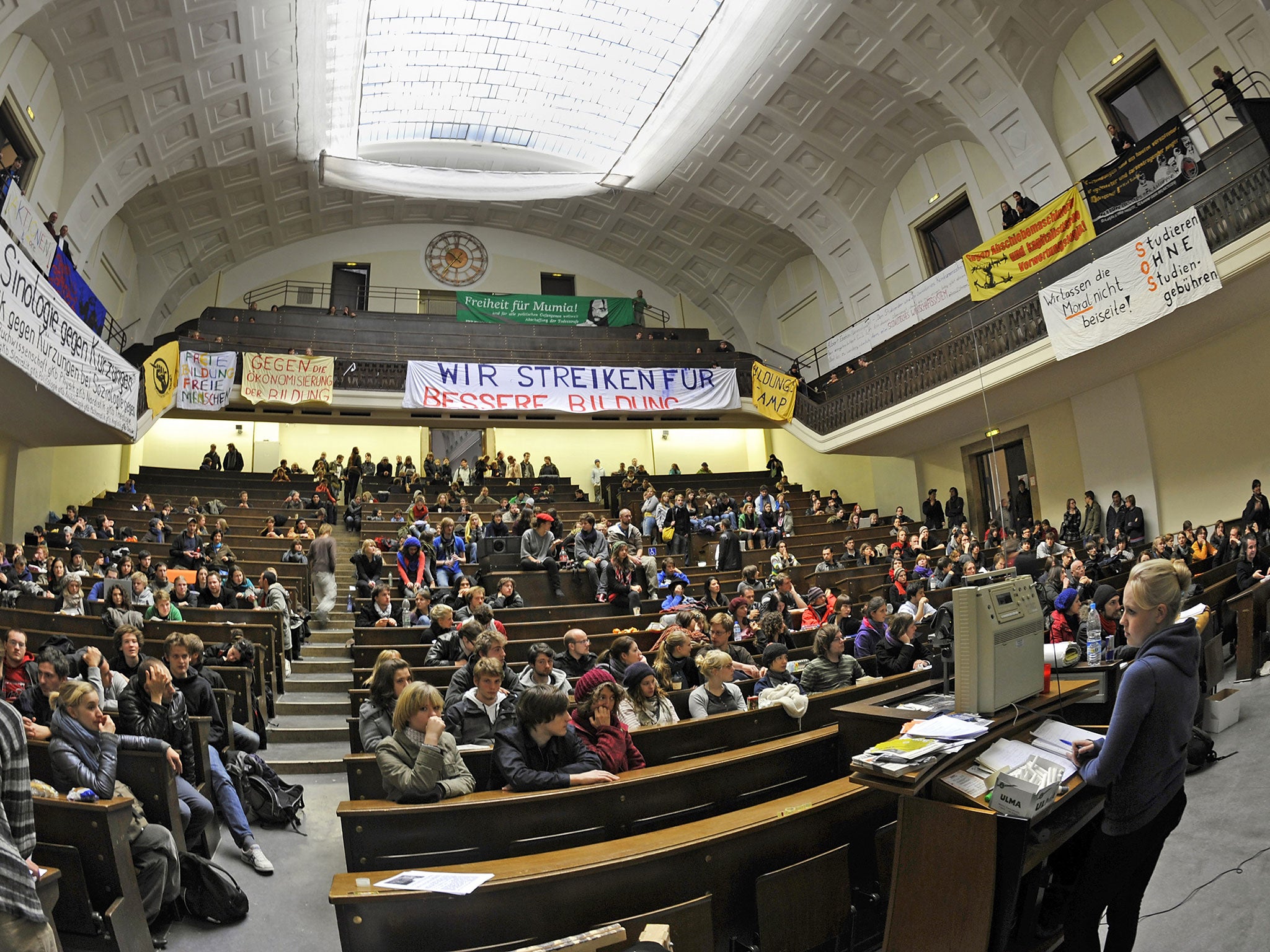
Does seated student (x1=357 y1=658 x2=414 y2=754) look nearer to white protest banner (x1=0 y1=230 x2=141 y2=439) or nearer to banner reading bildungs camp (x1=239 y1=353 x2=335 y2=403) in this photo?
white protest banner (x1=0 y1=230 x2=141 y2=439)

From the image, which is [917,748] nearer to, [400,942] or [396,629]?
[400,942]

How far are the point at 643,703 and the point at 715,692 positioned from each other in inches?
20.3

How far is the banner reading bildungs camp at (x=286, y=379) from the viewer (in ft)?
53.0

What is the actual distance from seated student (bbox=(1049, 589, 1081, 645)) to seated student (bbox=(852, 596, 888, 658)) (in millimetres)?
1639

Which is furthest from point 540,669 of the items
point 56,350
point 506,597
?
point 56,350

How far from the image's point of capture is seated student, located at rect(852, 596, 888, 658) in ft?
20.4

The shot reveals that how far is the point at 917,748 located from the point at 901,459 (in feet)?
54.3

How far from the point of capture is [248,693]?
5.85 m

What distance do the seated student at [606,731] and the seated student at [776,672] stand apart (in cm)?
143

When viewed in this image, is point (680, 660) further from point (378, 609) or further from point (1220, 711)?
point (378, 609)

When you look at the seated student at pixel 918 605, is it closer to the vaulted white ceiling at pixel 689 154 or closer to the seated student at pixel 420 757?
the seated student at pixel 420 757

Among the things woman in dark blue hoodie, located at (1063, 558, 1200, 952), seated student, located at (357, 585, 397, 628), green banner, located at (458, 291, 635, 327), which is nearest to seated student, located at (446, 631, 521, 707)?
woman in dark blue hoodie, located at (1063, 558, 1200, 952)

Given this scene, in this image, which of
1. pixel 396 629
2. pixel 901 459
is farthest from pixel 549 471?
pixel 396 629

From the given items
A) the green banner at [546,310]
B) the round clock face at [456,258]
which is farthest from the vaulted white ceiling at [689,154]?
the green banner at [546,310]
